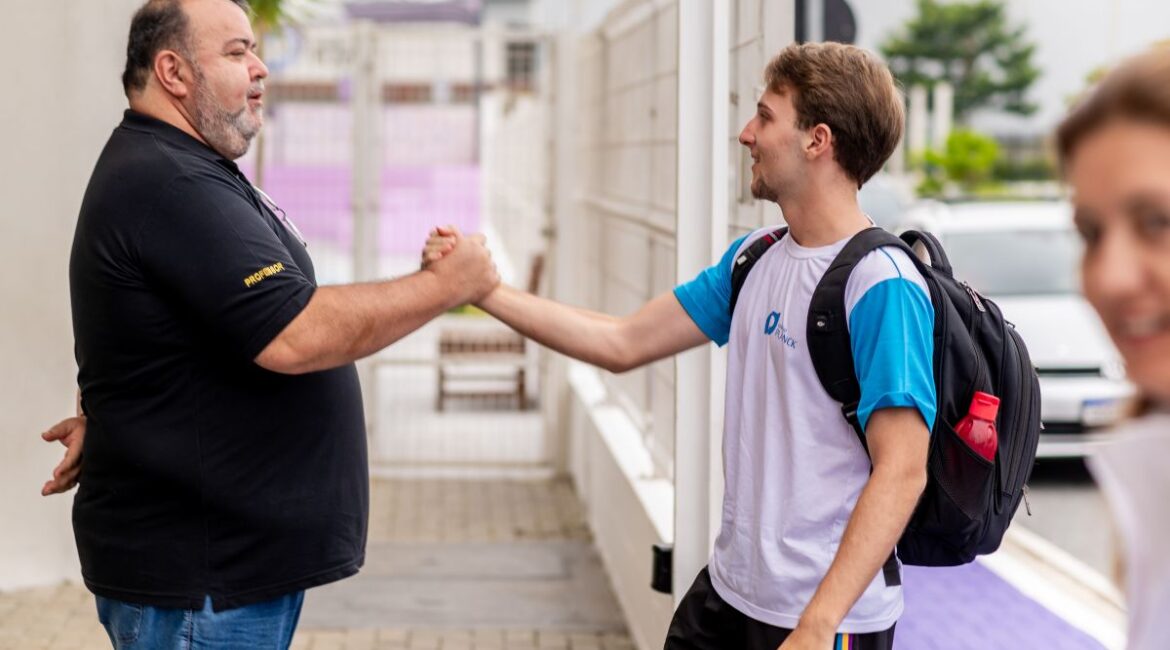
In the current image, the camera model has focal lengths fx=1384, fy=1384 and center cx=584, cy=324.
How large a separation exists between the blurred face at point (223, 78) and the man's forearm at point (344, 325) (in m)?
0.48

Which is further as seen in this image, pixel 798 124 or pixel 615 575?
pixel 615 575

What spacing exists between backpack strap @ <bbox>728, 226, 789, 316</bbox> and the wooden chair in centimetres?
629

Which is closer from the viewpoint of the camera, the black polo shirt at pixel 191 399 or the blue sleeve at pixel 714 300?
the black polo shirt at pixel 191 399

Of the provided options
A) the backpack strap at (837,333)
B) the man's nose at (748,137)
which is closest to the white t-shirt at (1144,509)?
the backpack strap at (837,333)

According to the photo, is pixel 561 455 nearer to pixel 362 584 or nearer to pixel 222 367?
pixel 362 584

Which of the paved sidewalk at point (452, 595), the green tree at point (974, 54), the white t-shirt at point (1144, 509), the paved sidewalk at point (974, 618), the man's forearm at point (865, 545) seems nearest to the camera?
the white t-shirt at point (1144, 509)

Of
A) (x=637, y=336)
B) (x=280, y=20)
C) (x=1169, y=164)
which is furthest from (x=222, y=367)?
(x=280, y=20)

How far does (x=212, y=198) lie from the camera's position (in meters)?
2.69

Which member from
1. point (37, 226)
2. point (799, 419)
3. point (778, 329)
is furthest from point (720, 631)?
point (37, 226)

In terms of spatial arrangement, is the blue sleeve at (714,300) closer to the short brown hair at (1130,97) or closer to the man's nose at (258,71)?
the man's nose at (258,71)

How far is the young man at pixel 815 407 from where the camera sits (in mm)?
2404

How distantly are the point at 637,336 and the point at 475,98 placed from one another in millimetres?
6230

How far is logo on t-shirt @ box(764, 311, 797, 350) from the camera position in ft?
8.52

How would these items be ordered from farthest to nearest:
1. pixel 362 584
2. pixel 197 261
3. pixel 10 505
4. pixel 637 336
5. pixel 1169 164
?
1. pixel 362 584
2. pixel 10 505
3. pixel 637 336
4. pixel 197 261
5. pixel 1169 164
